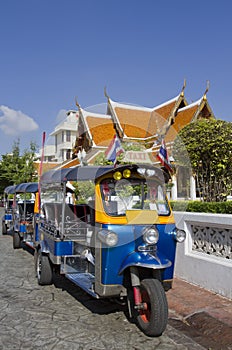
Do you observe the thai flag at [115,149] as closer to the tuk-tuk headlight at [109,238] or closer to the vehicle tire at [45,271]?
the tuk-tuk headlight at [109,238]

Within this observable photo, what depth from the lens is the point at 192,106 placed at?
2266cm

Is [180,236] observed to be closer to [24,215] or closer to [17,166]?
[24,215]

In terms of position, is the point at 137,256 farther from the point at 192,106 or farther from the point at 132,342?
the point at 192,106

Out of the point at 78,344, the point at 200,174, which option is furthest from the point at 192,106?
the point at 78,344

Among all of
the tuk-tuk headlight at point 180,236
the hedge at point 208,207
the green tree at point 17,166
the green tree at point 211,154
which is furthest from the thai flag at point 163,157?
the green tree at point 17,166

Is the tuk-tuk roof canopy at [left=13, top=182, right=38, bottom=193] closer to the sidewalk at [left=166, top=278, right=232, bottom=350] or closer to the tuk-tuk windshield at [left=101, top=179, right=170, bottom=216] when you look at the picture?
the tuk-tuk windshield at [left=101, top=179, right=170, bottom=216]

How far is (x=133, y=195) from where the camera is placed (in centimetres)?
513

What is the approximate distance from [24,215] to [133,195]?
586 cm

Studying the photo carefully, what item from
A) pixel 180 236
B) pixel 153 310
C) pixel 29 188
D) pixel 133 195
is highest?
pixel 29 188

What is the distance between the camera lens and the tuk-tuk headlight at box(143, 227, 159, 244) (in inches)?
165

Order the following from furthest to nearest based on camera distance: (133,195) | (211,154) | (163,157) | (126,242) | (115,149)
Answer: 1. (211,154)
2. (133,195)
3. (115,149)
4. (163,157)
5. (126,242)

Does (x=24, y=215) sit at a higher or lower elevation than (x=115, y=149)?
lower

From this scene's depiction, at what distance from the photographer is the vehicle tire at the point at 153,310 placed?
3826 mm

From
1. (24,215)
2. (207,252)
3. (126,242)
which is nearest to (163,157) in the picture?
(126,242)
